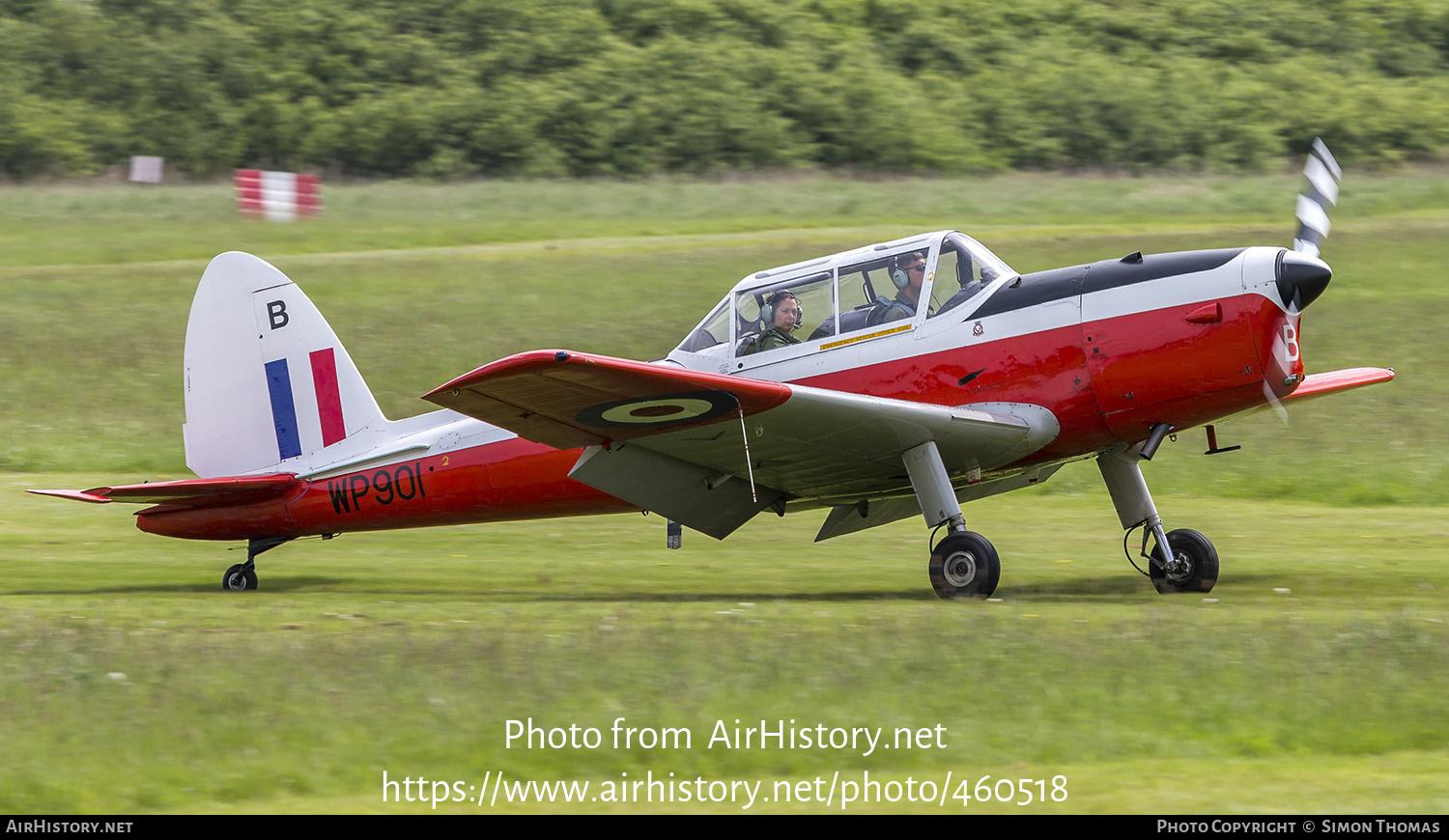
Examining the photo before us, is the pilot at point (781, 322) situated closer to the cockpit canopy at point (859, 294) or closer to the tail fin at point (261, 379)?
the cockpit canopy at point (859, 294)

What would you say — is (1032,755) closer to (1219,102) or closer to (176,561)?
(176,561)

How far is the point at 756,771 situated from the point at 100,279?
22.9 m

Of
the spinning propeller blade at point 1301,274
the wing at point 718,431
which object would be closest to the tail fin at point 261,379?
the wing at point 718,431

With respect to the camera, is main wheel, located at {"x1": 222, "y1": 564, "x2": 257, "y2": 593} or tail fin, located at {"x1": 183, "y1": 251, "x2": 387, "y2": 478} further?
tail fin, located at {"x1": 183, "y1": 251, "x2": 387, "y2": 478}

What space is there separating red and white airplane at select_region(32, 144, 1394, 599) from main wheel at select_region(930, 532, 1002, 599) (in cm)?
2

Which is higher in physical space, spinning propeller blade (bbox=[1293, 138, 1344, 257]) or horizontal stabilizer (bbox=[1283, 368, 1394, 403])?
spinning propeller blade (bbox=[1293, 138, 1344, 257])

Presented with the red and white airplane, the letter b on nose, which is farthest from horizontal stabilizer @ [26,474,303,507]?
the letter b on nose

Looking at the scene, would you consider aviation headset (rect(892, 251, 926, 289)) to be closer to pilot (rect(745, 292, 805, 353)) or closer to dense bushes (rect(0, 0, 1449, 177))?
pilot (rect(745, 292, 805, 353))

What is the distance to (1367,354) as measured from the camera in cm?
2000

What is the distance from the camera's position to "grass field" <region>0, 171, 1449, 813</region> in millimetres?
6242

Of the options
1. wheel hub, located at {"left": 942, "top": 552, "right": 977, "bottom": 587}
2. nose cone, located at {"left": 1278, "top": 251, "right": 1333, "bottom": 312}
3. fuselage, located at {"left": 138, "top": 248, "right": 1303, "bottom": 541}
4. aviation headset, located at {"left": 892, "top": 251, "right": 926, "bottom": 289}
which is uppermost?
nose cone, located at {"left": 1278, "top": 251, "right": 1333, "bottom": 312}

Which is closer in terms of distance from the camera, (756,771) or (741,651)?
(756,771)

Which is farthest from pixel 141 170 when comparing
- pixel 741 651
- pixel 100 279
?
pixel 741 651

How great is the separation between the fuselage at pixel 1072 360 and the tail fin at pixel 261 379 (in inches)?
60.8
